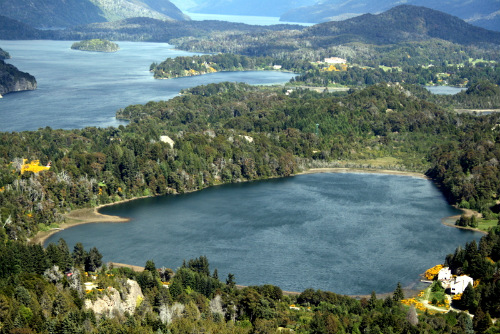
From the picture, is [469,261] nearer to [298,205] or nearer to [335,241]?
[335,241]

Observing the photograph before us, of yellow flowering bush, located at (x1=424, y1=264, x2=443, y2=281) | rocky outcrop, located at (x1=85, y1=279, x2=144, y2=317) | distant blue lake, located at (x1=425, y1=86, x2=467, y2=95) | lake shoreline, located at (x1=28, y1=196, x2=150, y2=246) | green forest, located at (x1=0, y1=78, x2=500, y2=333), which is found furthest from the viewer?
distant blue lake, located at (x1=425, y1=86, x2=467, y2=95)

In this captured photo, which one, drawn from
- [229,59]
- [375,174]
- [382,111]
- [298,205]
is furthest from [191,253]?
[229,59]

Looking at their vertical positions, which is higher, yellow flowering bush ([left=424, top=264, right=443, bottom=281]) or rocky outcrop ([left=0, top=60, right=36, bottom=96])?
rocky outcrop ([left=0, top=60, right=36, bottom=96])

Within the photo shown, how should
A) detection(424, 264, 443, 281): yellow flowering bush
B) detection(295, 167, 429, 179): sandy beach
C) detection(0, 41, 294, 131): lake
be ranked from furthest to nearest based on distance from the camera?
detection(0, 41, 294, 131): lake < detection(295, 167, 429, 179): sandy beach < detection(424, 264, 443, 281): yellow flowering bush

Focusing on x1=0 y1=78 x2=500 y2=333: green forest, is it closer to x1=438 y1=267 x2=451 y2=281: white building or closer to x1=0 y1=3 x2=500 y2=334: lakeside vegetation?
x1=0 y1=3 x2=500 y2=334: lakeside vegetation

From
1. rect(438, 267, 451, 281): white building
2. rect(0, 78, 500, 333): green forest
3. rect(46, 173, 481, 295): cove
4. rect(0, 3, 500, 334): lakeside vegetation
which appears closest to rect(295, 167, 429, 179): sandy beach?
rect(0, 78, 500, 333): green forest
